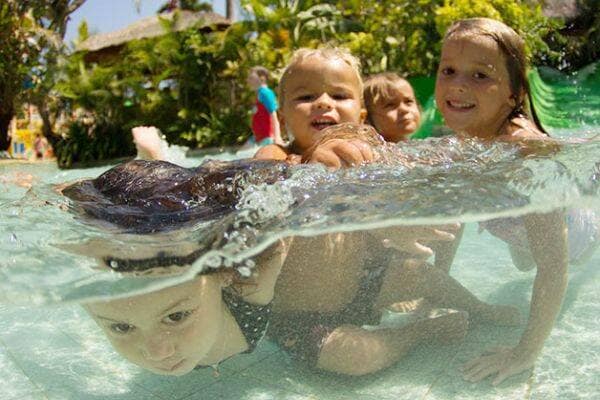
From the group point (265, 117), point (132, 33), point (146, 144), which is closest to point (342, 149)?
point (146, 144)

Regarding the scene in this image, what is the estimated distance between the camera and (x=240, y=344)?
268 cm

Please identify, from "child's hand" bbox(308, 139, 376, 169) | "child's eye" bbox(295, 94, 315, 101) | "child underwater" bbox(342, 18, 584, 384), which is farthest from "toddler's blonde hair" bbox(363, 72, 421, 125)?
"child's hand" bbox(308, 139, 376, 169)

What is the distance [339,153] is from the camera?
8.89ft

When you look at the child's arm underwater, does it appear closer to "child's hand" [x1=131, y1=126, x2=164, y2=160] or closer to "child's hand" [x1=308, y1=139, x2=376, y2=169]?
"child's hand" [x1=308, y1=139, x2=376, y2=169]

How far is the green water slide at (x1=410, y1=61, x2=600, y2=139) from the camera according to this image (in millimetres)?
10875

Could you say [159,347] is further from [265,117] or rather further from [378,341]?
[265,117]

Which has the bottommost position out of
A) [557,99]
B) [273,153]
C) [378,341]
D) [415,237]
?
[557,99]

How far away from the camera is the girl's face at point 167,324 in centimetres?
235

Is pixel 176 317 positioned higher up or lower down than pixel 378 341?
higher up

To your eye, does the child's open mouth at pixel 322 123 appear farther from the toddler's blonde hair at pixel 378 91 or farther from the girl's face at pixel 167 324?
the girl's face at pixel 167 324

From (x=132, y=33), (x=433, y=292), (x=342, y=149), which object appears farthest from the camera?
(x=132, y=33)

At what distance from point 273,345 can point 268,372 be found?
0.42 ft

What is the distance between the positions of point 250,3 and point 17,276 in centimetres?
1350

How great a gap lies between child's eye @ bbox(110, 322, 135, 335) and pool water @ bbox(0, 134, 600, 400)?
0.47ft
